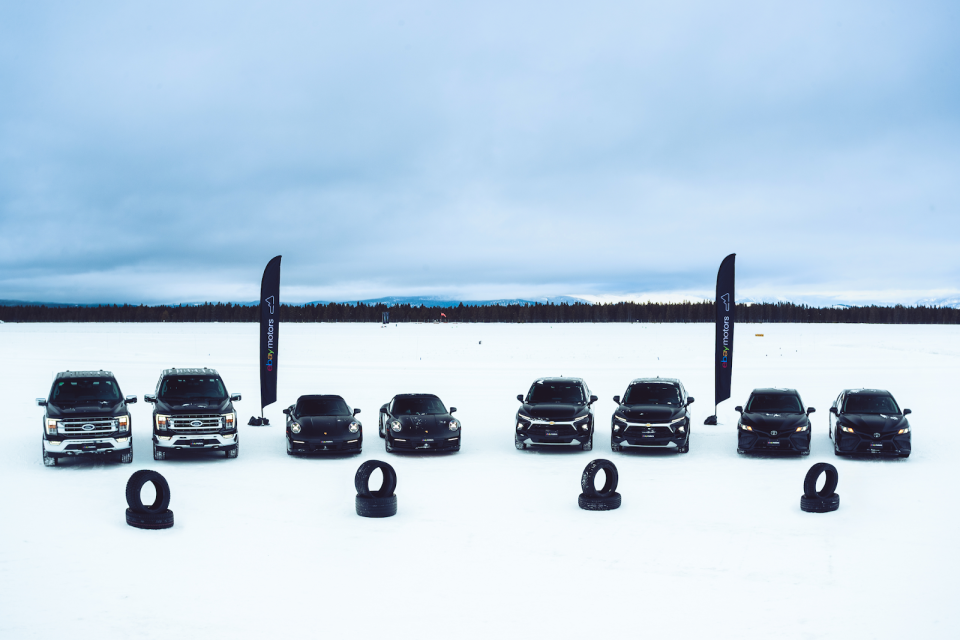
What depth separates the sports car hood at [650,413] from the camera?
17.9m

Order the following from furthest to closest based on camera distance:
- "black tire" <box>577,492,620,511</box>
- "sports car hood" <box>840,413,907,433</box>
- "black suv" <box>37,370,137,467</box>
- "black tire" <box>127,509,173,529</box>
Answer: "sports car hood" <box>840,413,907,433</box>
"black suv" <box>37,370,137,467</box>
"black tire" <box>577,492,620,511</box>
"black tire" <box>127,509,173,529</box>

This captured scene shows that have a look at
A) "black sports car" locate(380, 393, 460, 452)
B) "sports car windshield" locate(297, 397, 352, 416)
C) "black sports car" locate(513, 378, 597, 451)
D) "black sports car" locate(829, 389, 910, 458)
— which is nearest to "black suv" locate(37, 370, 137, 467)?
"sports car windshield" locate(297, 397, 352, 416)

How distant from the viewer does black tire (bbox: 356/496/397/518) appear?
1162 cm

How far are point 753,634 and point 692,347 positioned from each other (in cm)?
5376

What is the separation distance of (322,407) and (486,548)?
894cm

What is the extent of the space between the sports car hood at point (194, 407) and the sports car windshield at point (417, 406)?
3.67 meters

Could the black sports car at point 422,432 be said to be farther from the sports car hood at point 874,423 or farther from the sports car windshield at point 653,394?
the sports car hood at point 874,423

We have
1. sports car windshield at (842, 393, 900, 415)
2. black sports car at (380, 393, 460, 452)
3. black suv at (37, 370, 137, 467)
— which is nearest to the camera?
black suv at (37, 370, 137, 467)

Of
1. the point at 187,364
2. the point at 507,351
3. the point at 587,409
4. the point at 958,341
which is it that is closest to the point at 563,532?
the point at 587,409

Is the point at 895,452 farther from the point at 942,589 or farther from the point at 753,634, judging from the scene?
the point at 753,634

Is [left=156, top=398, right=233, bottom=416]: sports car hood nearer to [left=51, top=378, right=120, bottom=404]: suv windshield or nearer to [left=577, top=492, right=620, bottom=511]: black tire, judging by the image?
[left=51, top=378, right=120, bottom=404]: suv windshield

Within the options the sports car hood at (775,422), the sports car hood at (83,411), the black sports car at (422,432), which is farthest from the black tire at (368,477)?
the sports car hood at (775,422)

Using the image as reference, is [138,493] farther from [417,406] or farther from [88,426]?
[417,406]

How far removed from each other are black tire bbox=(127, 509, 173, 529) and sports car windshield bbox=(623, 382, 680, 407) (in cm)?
1148
